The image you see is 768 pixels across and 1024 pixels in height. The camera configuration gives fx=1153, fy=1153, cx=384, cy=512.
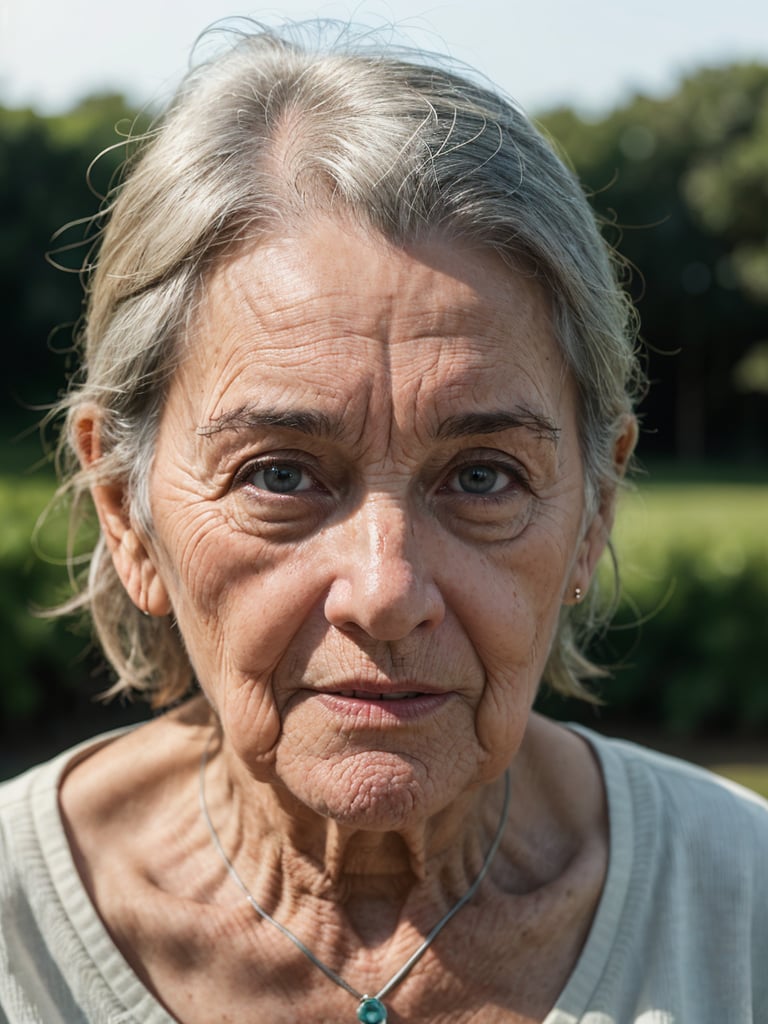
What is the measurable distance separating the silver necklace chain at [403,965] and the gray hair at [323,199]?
0.75 m

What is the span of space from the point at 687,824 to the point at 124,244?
1.78m

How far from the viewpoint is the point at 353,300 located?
2.05 meters

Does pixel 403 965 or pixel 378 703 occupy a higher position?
pixel 378 703

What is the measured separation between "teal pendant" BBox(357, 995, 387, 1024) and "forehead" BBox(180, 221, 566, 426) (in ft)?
4.01

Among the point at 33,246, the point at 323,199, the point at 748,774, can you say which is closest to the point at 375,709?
the point at 323,199

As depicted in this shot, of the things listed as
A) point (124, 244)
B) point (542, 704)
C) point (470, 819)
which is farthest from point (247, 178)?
point (542, 704)

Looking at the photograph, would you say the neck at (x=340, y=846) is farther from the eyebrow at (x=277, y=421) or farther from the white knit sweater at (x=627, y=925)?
the eyebrow at (x=277, y=421)

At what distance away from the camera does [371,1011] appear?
7.67ft

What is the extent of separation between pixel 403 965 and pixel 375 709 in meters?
0.67

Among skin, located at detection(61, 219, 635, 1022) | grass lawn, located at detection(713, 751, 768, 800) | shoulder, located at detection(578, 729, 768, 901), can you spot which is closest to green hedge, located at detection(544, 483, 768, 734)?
grass lawn, located at detection(713, 751, 768, 800)

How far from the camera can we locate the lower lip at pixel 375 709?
208cm

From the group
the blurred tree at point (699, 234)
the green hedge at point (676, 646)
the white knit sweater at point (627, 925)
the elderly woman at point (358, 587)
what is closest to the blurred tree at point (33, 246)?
the blurred tree at point (699, 234)

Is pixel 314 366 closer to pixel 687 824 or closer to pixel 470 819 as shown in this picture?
pixel 470 819

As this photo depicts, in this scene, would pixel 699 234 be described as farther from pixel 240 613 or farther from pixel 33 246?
pixel 240 613
